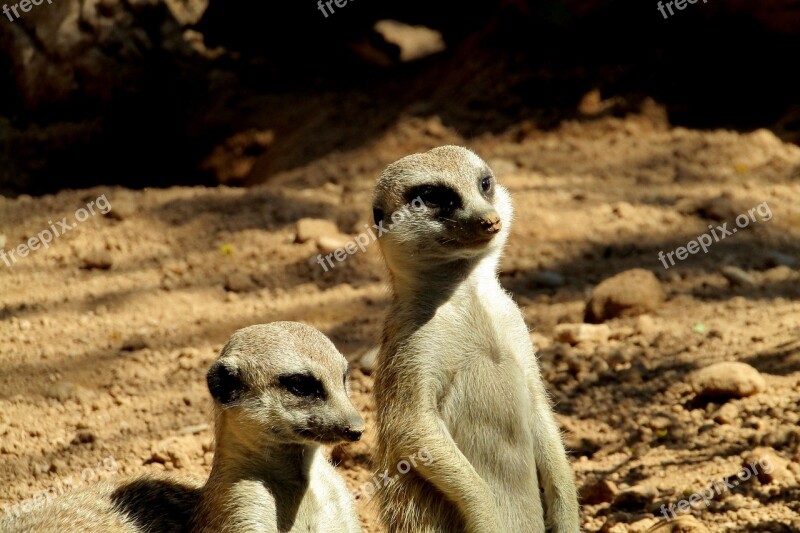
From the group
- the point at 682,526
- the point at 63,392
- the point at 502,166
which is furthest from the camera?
the point at 502,166

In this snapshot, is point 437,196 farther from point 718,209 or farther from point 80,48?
point 80,48

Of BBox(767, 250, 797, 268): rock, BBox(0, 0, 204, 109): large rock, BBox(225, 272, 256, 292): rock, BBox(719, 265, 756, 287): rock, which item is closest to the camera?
BBox(719, 265, 756, 287): rock

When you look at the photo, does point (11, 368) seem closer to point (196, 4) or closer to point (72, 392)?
point (72, 392)

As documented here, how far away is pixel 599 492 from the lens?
3803 millimetres

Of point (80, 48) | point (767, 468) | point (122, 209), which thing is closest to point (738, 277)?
point (767, 468)

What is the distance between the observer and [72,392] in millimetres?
4539

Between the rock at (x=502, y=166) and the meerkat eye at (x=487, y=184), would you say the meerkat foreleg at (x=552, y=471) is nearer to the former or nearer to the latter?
the meerkat eye at (x=487, y=184)

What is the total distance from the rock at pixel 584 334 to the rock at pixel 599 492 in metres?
1.02

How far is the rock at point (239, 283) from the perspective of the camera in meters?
5.54

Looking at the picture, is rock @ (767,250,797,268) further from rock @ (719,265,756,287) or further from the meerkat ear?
the meerkat ear

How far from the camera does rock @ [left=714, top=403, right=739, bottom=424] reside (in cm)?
403

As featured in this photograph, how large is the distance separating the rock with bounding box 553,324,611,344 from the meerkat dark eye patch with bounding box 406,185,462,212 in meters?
1.73

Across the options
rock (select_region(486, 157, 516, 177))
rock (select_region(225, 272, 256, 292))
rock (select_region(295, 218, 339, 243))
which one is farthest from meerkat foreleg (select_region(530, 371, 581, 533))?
rock (select_region(486, 157, 516, 177))

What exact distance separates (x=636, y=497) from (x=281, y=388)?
1436 mm
